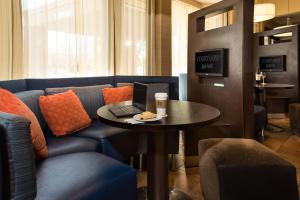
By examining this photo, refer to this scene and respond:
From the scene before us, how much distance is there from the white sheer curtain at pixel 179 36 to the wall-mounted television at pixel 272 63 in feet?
6.15

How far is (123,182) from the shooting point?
4.42ft

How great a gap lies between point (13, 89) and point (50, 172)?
122 centimetres

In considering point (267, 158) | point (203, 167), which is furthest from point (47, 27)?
point (267, 158)

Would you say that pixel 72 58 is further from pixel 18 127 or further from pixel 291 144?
pixel 291 144

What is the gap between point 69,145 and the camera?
183 centimetres

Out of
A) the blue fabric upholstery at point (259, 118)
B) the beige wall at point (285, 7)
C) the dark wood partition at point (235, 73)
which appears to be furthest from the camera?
the beige wall at point (285, 7)

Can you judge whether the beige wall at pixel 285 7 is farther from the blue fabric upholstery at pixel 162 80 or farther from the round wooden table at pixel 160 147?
the round wooden table at pixel 160 147

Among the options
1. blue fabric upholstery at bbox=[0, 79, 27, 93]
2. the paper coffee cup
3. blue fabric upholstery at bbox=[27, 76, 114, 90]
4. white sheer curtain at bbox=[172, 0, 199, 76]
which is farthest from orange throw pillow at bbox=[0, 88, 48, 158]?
white sheer curtain at bbox=[172, 0, 199, 76]

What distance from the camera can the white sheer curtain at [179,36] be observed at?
4.65m

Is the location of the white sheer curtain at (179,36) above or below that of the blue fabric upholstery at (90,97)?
above

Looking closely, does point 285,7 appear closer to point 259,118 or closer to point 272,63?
point 272,63

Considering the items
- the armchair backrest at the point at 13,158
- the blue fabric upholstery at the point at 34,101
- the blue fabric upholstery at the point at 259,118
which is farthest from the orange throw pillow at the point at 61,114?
the blue fabric upholstery at the point at 259,118

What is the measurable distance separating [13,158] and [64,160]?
532 millimetres

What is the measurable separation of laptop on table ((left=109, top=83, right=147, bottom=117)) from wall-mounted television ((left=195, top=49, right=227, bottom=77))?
854 millimetres
